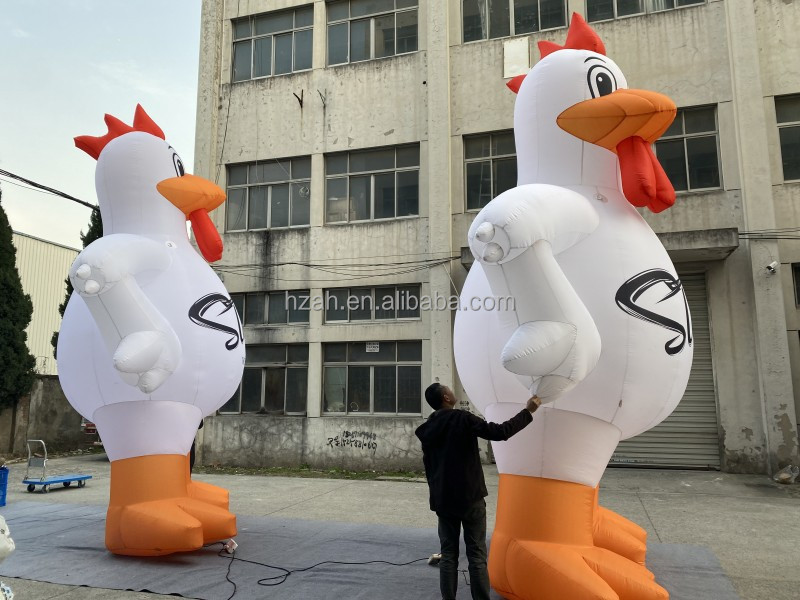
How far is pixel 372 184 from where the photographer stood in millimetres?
12398

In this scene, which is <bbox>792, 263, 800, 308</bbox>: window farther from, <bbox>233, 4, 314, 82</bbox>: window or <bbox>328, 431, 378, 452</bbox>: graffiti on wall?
<bbox>233, 4, 314, 82</bbox>: window

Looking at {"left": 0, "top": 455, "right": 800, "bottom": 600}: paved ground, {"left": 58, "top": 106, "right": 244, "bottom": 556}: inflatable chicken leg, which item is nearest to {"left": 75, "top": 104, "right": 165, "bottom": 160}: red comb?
{"left": 58, "top": 106, "right": 244, "bottom": 556}: inflatable chicken leg

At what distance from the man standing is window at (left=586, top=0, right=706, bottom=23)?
33.6ft

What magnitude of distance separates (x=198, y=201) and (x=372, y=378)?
6.76 m

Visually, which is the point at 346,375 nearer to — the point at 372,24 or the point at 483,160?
the point at 483,160

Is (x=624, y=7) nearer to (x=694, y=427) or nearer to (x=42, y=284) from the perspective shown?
(x=694, y=427)

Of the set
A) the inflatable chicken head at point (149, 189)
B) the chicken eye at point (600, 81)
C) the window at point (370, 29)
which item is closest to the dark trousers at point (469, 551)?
the chicken eye at point (600, 81)

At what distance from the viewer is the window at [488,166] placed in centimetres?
1171

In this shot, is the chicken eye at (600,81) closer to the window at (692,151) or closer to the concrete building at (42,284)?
the window at (692,151)

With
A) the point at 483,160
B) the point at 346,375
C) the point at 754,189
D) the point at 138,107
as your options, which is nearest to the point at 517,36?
the point at 483,160

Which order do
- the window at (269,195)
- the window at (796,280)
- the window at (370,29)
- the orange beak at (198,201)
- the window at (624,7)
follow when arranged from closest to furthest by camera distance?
the orange beak at (198,201) → the window at (796,280) → the window at (624,7) → the window at (370,29) → the window at (269,195)

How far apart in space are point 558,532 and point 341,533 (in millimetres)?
Answer: 2887

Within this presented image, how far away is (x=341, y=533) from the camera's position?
20.0 ft

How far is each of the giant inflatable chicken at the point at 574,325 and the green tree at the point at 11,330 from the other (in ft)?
38.9
